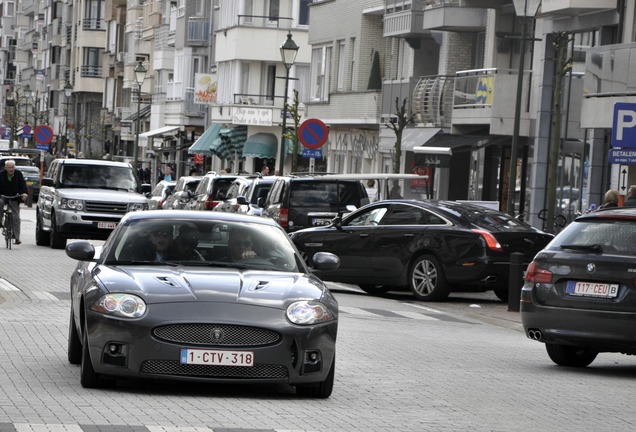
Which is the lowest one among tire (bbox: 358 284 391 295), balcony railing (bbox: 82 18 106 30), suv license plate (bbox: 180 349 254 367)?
tire (bbox: 358 284 391 295)

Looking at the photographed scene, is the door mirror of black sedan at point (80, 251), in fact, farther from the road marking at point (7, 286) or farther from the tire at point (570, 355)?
the road marking at point (7, 286)

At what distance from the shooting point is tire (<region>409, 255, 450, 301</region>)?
81.3 feet

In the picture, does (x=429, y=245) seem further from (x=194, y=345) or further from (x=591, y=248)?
(x=194, y=345)

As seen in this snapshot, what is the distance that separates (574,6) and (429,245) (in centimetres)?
1394

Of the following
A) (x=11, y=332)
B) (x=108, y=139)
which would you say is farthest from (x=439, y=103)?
(x=108, y=139)

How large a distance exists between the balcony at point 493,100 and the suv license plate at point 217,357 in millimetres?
32092

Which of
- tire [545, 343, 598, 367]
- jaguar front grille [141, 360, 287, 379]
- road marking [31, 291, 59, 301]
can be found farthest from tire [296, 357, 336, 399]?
road marking [31, 291, 59, 301]

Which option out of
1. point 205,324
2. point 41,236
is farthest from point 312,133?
point 205,324

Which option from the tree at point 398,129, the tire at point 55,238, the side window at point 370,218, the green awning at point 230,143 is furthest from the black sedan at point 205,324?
the green awning at point 230,143

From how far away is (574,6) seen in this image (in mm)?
37281

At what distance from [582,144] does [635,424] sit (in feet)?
95.1

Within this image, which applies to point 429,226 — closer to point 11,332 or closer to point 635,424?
point 11,332

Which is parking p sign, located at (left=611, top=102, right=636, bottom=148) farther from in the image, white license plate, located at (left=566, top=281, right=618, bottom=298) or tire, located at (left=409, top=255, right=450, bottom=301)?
white license plate, located at (left=566, top=281, right=618, bottom=298)

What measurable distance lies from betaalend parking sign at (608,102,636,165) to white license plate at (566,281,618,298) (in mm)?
7789
